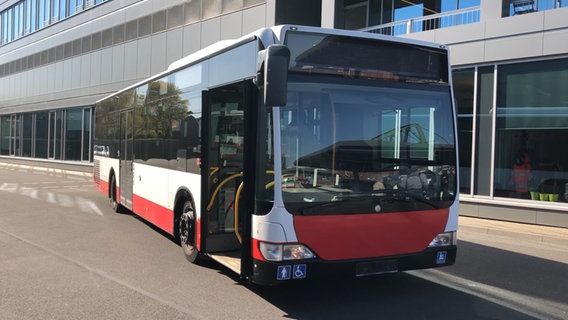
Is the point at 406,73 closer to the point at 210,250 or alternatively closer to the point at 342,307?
the point at 342,307

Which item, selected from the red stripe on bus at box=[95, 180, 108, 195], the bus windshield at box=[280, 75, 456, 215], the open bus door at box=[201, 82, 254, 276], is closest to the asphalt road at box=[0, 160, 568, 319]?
the open bus door at box=[201, 82, 254, 276]

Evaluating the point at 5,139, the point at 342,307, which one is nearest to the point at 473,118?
the point at 342,307

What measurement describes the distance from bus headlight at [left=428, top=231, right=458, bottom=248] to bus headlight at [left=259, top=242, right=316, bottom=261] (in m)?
1.53

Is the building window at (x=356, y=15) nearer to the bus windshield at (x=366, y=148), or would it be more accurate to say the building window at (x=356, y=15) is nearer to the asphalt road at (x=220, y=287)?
the asphalt road at (x=220, y=287)

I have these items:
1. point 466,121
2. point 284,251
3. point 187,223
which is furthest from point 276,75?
point 466,121

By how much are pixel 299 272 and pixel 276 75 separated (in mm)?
1912

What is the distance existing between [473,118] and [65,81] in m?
29.1

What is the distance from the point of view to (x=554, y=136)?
1173 cm

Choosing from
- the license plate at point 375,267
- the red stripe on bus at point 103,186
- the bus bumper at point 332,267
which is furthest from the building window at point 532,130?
the red stripe on bus at point 103,186

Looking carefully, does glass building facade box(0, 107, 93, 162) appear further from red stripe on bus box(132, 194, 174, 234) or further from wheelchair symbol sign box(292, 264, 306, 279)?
wheelchair symbol sign box(292, 264, 306, 279)

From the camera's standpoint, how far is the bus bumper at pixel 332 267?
489cm

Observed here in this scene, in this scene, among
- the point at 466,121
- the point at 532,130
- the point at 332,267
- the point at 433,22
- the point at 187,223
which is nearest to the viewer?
the point at 332,267

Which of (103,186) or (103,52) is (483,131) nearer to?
(103,186)

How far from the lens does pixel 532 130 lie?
1215 cm
